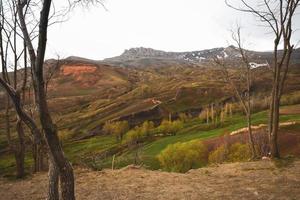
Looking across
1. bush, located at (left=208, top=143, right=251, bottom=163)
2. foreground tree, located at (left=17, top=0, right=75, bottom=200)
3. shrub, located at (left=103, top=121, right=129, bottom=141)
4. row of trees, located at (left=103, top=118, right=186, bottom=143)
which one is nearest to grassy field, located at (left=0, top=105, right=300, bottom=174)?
shrub, located at (left=103, top=121, right=129, bottom=141)

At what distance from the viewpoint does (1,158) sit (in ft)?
346

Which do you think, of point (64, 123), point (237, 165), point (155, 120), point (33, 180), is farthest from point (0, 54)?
point (64, 123)

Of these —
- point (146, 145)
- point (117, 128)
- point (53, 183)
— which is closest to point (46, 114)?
point (53, 183)

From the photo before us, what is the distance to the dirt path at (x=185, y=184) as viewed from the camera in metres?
14.5

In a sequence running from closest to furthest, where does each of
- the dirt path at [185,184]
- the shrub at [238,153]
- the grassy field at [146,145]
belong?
the dirt path at [185,184]
the shrub at [238,153]
the grassy field at [146,145]

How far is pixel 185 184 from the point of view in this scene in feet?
54.6

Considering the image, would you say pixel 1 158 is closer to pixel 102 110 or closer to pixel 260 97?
pixel 102 110

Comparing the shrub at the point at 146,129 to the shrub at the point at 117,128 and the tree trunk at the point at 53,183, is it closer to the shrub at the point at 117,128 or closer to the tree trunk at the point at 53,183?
the shrub at the point at 117,128

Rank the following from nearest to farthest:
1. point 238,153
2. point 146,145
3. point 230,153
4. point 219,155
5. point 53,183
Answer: point 53,183 → point 238,153 → point 230,153 → point 219,155 → point 146,145

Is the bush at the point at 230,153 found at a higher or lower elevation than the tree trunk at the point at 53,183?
lower

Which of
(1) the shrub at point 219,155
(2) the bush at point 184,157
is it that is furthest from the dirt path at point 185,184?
(2) the bush at point 184,157

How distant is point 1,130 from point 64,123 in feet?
77.8

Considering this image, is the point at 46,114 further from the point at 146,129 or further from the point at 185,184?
the point at 146,129

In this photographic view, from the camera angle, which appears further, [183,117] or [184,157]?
→ [183,117]
